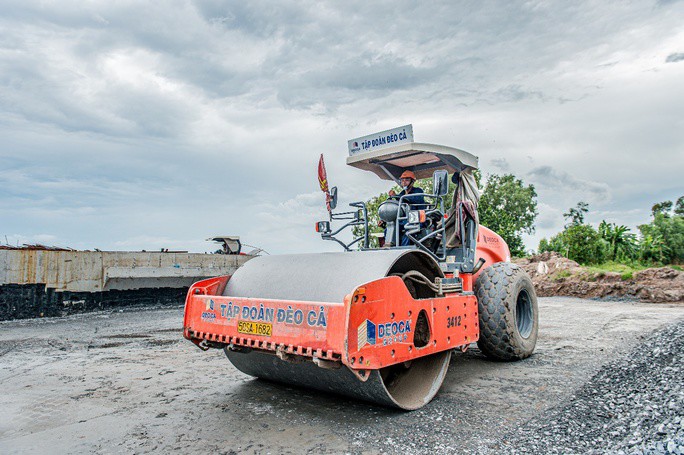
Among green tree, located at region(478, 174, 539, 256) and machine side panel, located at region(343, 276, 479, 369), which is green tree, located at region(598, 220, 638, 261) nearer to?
green tree, located at region(478, 174, 539, 256)

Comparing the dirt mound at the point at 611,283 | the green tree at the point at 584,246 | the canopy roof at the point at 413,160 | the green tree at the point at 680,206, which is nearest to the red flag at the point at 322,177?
the canopy roof at the point at 413,160

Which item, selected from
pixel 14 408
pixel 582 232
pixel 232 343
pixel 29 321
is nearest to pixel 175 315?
pixel 29 321

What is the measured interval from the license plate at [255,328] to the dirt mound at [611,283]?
1548cm

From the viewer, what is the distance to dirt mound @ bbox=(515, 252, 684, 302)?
15.8m

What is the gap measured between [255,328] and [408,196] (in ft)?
7.14

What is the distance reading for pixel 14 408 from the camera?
4.21m

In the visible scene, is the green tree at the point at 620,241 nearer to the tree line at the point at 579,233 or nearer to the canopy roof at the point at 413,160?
the tree line at the point at 579,233

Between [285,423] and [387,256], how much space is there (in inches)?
55.6

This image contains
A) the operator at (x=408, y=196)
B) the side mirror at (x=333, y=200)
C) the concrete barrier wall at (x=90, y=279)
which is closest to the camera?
the operator at (x=408, y=196)

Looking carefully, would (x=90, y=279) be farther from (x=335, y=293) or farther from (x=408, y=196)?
(x=335, y=293)

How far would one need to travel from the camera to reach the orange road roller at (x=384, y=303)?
340 centimetres

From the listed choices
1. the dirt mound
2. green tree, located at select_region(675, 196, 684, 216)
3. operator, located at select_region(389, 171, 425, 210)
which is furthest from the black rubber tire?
green tree, located at select_region(675, 196, 684, 216)

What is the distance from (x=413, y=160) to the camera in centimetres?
584

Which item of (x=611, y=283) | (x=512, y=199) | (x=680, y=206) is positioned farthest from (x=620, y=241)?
(x=680, y=206)
